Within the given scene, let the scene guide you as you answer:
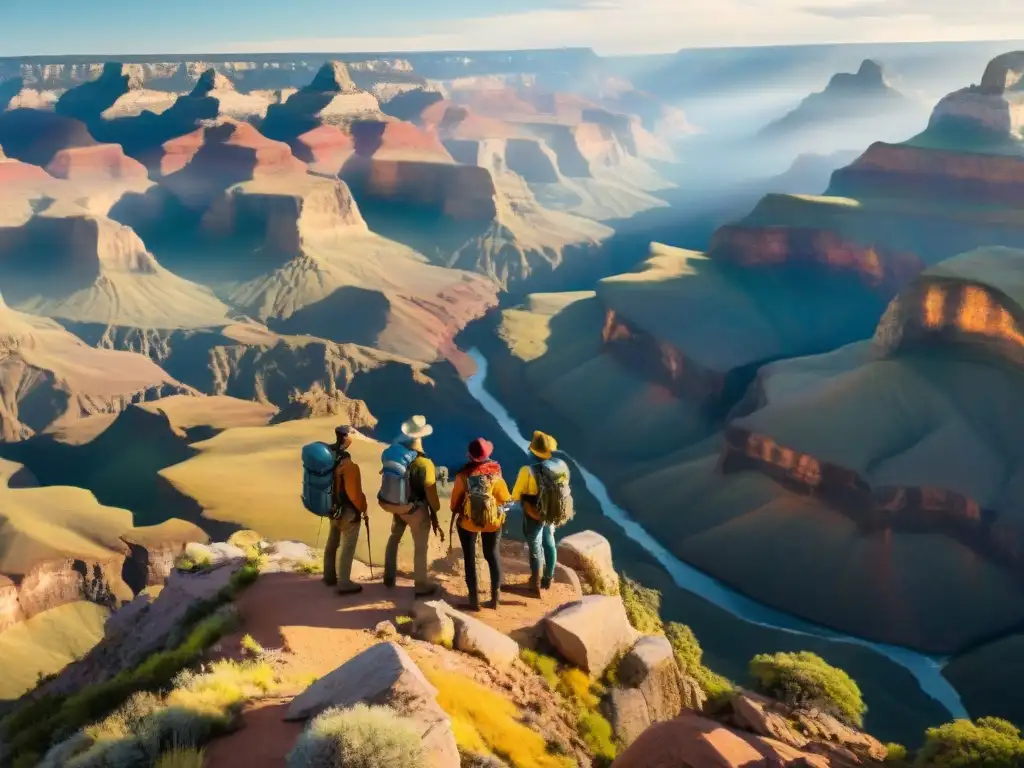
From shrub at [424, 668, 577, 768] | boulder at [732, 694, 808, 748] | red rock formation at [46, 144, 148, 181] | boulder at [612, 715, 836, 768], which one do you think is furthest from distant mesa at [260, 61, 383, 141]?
boulder at [612, 715, 836, 768]

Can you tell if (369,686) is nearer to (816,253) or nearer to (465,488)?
(465,488)

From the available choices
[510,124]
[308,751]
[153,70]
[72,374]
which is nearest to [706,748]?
[308,751]

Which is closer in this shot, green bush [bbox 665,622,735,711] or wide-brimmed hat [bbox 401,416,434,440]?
wide-brimmed hat [bbox 401,416,434,440]

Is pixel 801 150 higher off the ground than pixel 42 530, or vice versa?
pixel 801 150

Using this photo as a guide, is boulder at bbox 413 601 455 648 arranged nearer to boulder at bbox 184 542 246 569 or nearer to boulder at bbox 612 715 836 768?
boulder at bbox 612 715 836 768

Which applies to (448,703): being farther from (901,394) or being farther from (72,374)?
(72,374)

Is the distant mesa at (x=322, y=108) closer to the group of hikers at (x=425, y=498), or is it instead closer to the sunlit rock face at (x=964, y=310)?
the sunlit rock face at (x=964, y=310)
